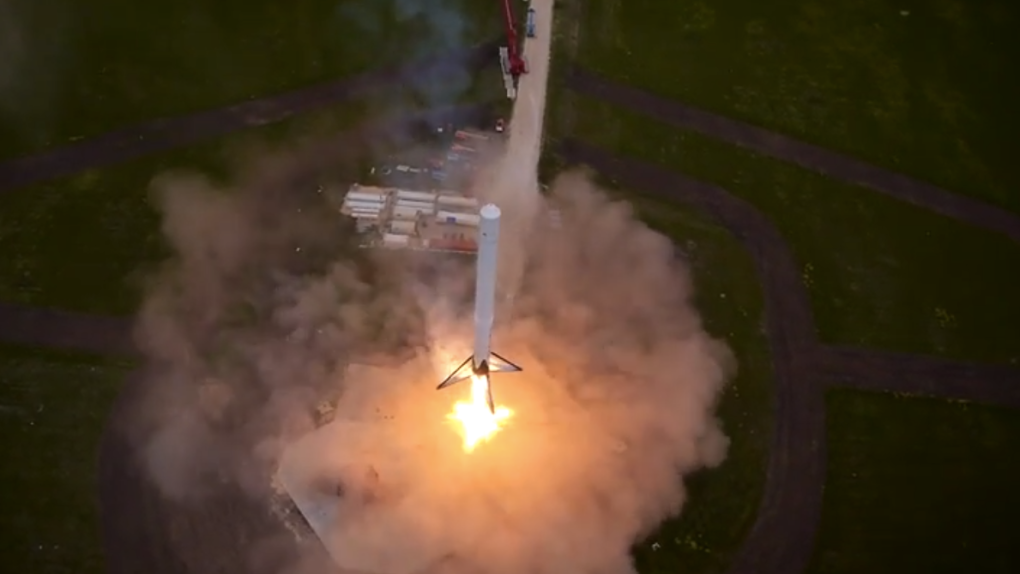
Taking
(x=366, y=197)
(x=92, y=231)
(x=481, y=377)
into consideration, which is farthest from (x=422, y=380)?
(x=92, y=231)

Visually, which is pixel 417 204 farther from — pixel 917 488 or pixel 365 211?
pixel 917 488

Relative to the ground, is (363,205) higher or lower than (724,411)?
higher

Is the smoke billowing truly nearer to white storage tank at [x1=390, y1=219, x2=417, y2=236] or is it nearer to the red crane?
white storage tank at [x1=390, y1=219, x2=417, y2=236]

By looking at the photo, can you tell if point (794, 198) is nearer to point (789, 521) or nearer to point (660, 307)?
point (660, 307)

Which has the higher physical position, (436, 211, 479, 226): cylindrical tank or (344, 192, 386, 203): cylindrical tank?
(344, 192, 386, 203): cylindrical tank

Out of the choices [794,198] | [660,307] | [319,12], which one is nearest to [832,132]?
[794,198]

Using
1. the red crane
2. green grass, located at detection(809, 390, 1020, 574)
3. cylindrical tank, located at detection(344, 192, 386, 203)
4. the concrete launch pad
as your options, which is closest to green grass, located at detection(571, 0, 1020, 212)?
the red crane
